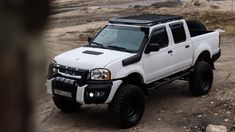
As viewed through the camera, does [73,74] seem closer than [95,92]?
No

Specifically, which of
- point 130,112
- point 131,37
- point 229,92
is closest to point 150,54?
point 131,37

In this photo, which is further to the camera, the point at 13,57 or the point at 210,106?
the point at 210,106

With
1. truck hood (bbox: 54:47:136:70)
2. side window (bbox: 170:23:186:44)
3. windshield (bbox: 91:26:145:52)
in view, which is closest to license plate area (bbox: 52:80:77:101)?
truck hood (bbox: 54:47:136:70)

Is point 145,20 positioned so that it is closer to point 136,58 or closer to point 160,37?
point 160,37

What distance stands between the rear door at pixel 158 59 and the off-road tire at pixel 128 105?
0.72 metres

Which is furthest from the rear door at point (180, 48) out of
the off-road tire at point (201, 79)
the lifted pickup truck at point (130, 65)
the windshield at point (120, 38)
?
the windshield at point (120, 38)

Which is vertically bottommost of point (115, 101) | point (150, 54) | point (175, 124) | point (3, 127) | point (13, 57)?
point (175, 124)

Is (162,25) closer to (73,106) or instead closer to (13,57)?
(73,106)

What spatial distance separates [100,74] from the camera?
822cm

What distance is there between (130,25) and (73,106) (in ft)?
7.21

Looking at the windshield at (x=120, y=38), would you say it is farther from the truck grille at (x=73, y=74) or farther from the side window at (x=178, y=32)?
the truck grille at (x=73, y=74)

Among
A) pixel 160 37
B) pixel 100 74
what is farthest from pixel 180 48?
pixel 100 74

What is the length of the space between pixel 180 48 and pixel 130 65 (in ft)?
6.65

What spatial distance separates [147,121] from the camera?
9133 millimetres
